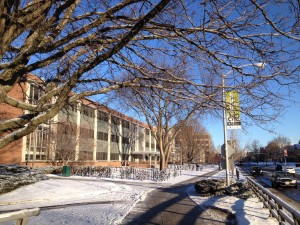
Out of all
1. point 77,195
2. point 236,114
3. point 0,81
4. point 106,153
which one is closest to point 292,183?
point 77,195

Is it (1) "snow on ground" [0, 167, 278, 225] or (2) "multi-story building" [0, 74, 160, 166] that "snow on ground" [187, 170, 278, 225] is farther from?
(2) "multi-story building" [0, 74, 160, 166]

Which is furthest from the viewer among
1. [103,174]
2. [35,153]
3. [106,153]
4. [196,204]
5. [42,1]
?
[106,153]

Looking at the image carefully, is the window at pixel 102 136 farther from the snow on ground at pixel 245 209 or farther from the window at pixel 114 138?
the snow on ground at pixel 245 209

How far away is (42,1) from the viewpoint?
5.79 m

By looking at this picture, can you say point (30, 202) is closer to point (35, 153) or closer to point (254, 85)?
point (254, 85)

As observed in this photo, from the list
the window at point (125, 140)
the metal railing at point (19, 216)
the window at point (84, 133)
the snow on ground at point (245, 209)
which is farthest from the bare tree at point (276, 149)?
the metal railing at point (19, 216)

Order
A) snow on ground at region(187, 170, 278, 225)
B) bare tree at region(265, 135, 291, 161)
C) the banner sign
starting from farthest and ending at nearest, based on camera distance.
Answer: bare tree at region(265, 135, 291, 161)
snow on ground at region(187, 170, 278, 225)
the banner sign

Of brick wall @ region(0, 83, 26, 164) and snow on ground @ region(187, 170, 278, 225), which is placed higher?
brick wall @ region(0, 83, 26, 164)

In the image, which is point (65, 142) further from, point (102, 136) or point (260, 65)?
point (260, 65)

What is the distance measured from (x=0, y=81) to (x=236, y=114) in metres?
5.57

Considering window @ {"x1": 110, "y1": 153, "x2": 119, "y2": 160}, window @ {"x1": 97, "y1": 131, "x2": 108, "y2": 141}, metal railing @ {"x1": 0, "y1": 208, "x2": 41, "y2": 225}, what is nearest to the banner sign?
metal railing @ {"x1": 0, "y1": 208, "x2": 41, "y2": 225}

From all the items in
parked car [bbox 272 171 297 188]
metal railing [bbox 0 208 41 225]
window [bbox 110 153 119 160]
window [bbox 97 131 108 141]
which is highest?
window [bbox 97 131 108 141]

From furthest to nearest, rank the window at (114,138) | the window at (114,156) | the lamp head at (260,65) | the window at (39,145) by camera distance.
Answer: the window at (114,138) → the window at (114,156) → the window at (39,145) → the lamp head at (260,65)

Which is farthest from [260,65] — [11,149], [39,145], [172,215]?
[39,145]
